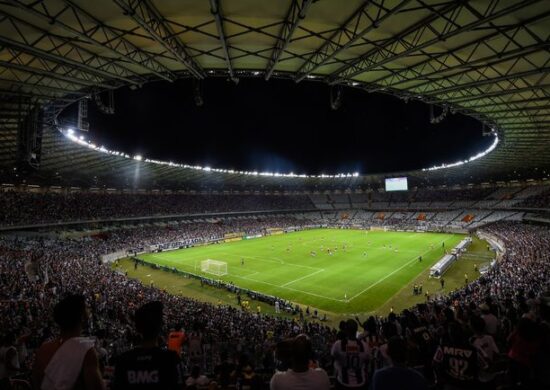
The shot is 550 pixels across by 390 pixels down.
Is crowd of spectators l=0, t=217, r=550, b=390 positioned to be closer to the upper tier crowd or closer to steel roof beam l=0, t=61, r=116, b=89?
the upper tier crowd

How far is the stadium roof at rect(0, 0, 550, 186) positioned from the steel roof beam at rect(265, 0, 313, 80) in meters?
0.05

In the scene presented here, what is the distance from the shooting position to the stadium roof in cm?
1060

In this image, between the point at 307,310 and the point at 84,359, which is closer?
the point at 84,359

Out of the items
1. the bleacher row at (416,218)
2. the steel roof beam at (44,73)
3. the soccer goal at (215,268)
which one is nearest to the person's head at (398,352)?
the steel roof beam at (44,73)

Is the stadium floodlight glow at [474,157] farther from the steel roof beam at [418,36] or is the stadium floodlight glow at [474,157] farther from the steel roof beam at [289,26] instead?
the steel roof beam at [289,26]

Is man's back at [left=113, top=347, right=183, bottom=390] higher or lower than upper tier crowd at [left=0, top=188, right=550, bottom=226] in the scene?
lower

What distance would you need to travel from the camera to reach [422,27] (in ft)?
39.7

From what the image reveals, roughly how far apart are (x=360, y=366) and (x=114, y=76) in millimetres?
16248

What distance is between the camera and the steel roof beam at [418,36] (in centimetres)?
1007

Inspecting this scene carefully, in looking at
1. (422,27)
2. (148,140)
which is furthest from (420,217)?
(422,27)

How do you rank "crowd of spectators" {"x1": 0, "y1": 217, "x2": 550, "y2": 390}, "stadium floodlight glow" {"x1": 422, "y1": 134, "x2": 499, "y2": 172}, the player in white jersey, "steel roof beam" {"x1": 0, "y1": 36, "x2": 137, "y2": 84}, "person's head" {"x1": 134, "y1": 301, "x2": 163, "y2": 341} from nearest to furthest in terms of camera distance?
"person's head" {"x1": 134, "y1": 301, "x2": 163, "y2": 341}
"crowd of spectators" {"x1": 0, "y1": 217, "x2": 550, "y2": 390}
the player in white jersey
"steel roof beam" {"x1": 0, "y1": 36, "x2": 137, "y2": 84}
"stadium floodlight glow" {"x1": 422, "y1": 134, "x2": 499, "y2": 172}

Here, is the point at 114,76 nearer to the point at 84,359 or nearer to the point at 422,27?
the point at 422,27

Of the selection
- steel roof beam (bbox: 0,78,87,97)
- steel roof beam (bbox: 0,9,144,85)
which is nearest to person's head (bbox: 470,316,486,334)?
steel roof beam (bbox: 0,9,144,85)

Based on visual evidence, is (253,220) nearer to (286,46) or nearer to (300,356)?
(286,46)
